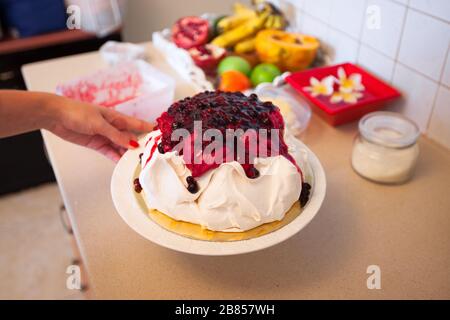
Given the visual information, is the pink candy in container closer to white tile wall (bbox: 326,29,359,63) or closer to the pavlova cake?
the pavlova cake

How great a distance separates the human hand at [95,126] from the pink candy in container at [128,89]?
9cm

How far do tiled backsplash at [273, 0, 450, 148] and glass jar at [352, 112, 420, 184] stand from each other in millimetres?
116

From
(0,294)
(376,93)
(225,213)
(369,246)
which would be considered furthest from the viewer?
(0,294)

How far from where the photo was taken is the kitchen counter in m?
0.69

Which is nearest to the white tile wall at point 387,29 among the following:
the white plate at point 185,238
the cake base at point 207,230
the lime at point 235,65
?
the lime at point 235,65

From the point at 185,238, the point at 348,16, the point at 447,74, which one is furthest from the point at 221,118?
the point at 348,16

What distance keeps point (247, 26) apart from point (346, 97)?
0.47m

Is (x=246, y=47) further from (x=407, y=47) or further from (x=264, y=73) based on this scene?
(x=407, y=47)

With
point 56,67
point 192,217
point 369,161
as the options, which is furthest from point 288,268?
point 56,67

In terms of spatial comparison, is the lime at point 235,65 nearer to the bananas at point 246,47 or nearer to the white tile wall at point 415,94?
the bananas at point 246,47

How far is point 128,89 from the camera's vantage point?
1153mm

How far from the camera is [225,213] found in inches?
25.5

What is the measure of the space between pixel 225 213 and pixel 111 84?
655mm
